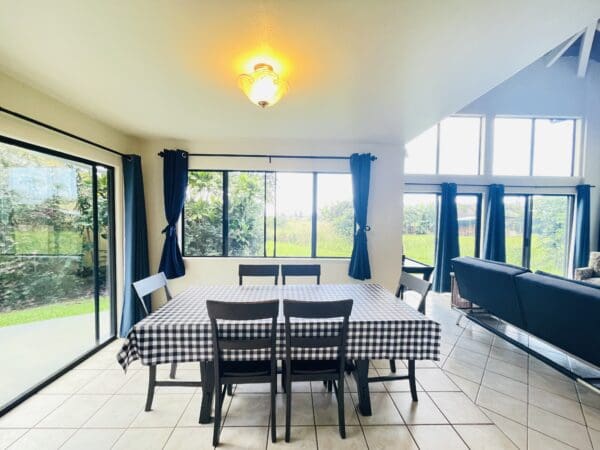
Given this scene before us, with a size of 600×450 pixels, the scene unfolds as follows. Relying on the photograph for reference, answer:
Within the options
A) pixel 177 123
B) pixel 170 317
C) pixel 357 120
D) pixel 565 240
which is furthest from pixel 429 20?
pixel 565 240

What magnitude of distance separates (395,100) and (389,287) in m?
2.57

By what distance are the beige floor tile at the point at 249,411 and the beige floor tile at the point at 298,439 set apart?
161 millimetres

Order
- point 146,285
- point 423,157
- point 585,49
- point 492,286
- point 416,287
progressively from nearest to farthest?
point 146,285 → point 416,287 → point 492,286 → point 585,49 → point 423,157

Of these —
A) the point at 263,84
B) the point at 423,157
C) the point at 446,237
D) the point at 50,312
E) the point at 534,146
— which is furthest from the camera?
the point at 534,146

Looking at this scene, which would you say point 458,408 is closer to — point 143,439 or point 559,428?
point 559,428

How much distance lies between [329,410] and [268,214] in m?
2.53

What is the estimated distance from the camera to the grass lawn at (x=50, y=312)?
2.06m

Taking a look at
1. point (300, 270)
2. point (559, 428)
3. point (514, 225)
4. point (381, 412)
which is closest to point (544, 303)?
point (559, 428)

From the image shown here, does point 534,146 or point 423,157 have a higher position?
point 534,146

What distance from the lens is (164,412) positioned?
193 centimetres

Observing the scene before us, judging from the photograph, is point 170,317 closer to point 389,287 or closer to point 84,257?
point 84,257

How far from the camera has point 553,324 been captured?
2.23m

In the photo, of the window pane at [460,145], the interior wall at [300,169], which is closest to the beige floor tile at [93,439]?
the interior wall at [300,169]

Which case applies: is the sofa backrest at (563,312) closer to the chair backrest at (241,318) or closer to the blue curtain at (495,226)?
the chair backrest at (241,318)
